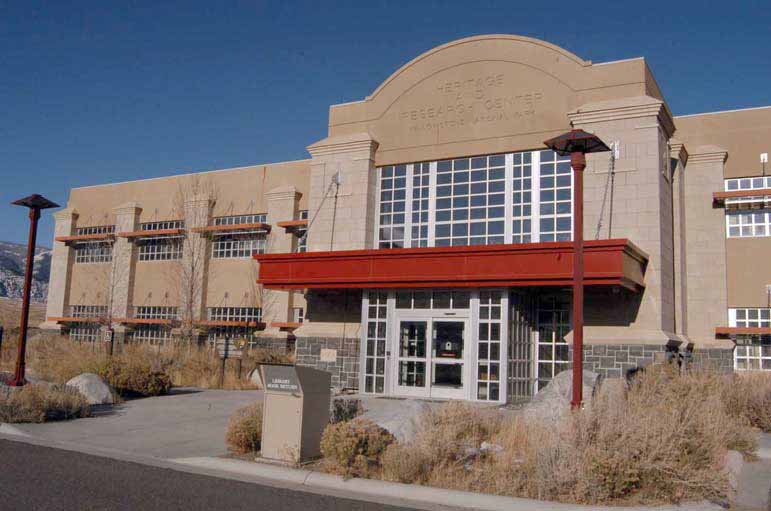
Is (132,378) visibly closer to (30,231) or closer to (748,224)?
(30,231)

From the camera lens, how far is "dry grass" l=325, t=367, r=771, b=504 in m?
8.61

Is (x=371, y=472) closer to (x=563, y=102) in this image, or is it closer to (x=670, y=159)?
(x=563, y=102)

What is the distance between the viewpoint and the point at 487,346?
19.5 metres

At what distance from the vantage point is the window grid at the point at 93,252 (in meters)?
38.6

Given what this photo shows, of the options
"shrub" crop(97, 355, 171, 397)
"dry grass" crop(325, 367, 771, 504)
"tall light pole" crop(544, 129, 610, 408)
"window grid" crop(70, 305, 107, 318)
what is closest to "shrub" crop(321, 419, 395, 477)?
"dry grass" crop(325, 367, 771, 504)

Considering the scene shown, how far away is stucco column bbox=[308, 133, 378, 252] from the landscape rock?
10.4 m

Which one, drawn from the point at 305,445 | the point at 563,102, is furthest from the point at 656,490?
the point at 563,102

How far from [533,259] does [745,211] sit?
890 centimetres

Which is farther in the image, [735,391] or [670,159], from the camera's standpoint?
[670,159]

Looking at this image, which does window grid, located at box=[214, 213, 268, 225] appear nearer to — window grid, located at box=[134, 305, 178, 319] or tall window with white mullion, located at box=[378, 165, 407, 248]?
window grid, located at box=[134, 305, 178, 319]

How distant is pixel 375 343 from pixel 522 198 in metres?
6.14

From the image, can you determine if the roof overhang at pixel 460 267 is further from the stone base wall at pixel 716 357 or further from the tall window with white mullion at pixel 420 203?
the stone base wall at pixel 716 357

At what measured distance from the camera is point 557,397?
1345 cm

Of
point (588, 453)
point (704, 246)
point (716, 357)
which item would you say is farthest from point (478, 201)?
point (588, 453)
